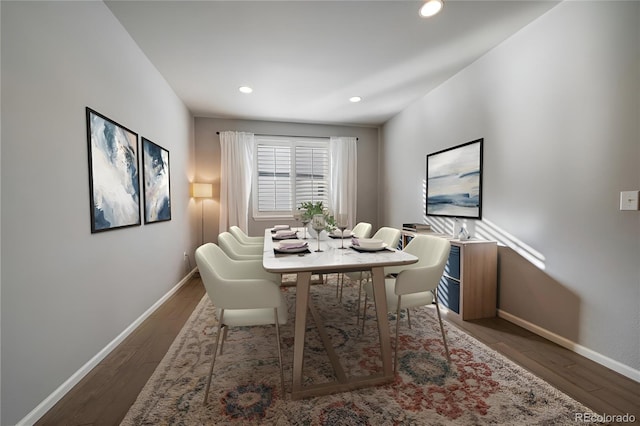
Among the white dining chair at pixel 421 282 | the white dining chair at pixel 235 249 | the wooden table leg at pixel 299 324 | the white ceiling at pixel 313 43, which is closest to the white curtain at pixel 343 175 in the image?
the white ceiling at pixel 313 43

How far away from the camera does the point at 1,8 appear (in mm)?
1250

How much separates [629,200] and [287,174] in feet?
14.2

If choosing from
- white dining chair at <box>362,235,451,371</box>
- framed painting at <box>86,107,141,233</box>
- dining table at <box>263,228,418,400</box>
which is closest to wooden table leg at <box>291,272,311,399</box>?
dining table at <box>263,228,418,400</box>

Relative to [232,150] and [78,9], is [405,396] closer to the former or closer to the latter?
[78,9]

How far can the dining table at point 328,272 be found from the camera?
1.50 meters

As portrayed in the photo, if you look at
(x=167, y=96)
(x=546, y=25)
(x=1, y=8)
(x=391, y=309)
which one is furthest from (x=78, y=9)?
(x=546, y=25)

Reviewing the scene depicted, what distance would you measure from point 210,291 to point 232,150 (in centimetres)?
370

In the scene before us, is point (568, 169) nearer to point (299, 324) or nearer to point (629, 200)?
point (629, 200)

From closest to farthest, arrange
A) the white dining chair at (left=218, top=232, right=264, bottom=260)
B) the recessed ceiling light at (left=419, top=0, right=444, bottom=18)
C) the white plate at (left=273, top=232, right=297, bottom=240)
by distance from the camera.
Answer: the recessed ceiling light at (left=419, top=0, right=444, bottom=18) → the white dining chair at (left=218, top=232, right=264, bottom=260) → the white plate at (left=273, top=232, right=297, bottom=240)

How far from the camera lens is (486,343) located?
216 centimetres

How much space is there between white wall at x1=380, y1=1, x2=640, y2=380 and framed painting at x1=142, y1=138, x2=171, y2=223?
3539mm

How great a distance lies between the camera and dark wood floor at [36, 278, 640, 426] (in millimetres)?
1465

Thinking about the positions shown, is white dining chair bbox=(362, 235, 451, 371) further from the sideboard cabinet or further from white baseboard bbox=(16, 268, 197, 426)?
white baseboard bbox=(16, 268, 197, 426)

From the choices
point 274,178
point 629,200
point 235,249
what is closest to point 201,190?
point 274,178
